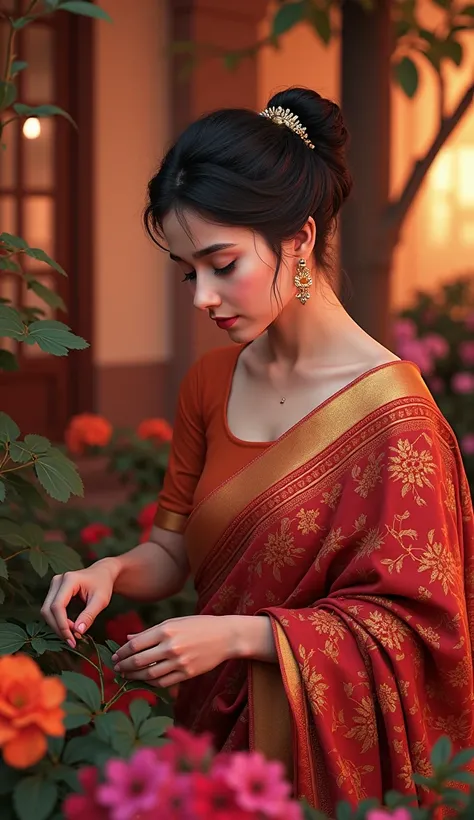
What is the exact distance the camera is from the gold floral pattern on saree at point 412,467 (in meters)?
1.75

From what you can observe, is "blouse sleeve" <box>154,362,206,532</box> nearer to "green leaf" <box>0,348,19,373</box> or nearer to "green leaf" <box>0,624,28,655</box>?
"green leaf" <box>0,348,19,373</box>

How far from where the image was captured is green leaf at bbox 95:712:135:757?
116cm

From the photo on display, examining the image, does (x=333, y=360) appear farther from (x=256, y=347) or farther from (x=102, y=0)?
(x=102, y=0)

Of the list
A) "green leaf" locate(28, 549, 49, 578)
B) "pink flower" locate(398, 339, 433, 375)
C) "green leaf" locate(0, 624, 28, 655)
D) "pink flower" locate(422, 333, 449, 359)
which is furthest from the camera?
"pink flower" locate(422, 333, 449, 359)

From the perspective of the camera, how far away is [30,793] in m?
1.15

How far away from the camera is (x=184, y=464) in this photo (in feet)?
7.04

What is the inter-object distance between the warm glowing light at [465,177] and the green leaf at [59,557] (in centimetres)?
668

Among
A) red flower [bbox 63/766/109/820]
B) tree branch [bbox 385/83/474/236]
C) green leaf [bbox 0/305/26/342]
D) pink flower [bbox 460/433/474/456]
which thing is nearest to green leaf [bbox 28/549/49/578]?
green leaf [bbox 0/305/26/342]

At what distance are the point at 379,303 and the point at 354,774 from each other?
176 cm

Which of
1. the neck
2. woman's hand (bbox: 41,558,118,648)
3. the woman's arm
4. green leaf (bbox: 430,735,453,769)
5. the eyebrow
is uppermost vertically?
the eyebrow

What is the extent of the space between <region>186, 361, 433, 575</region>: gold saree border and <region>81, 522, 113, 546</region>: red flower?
74 centimetres

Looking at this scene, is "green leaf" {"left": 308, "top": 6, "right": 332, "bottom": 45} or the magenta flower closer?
the magenta flower

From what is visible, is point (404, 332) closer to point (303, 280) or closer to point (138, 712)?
point (303, 280)

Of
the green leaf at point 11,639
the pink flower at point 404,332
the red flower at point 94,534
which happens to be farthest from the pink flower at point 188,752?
the pink flower at point 404,332
